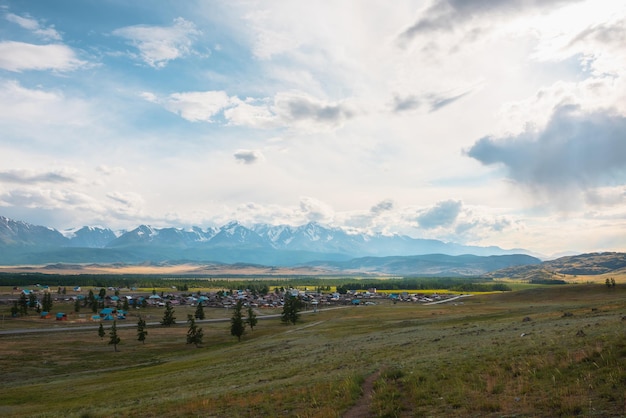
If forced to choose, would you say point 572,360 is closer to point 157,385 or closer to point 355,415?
point 355,415

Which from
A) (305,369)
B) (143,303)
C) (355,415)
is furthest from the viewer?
(143,303)

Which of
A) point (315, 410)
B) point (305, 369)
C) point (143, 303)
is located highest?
point (315, 410)

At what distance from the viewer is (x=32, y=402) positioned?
3962 cm

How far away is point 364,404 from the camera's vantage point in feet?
57.2

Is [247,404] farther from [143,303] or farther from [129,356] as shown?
[143,303]

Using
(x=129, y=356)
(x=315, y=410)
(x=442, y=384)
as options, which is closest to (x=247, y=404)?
(x=315, y=410)

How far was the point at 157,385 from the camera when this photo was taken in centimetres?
3825

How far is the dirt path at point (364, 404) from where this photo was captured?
16130mm

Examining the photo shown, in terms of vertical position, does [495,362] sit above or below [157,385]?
above

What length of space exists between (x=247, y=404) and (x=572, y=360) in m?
16.3

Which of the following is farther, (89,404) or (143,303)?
A: (143,303)

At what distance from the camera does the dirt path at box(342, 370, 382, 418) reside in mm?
16130

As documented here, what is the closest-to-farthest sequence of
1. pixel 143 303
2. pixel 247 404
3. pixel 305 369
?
pixel 247 404 → pixel 305 369 → pixel 143 303

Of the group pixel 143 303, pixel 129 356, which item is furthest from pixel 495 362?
pixel 143 303
